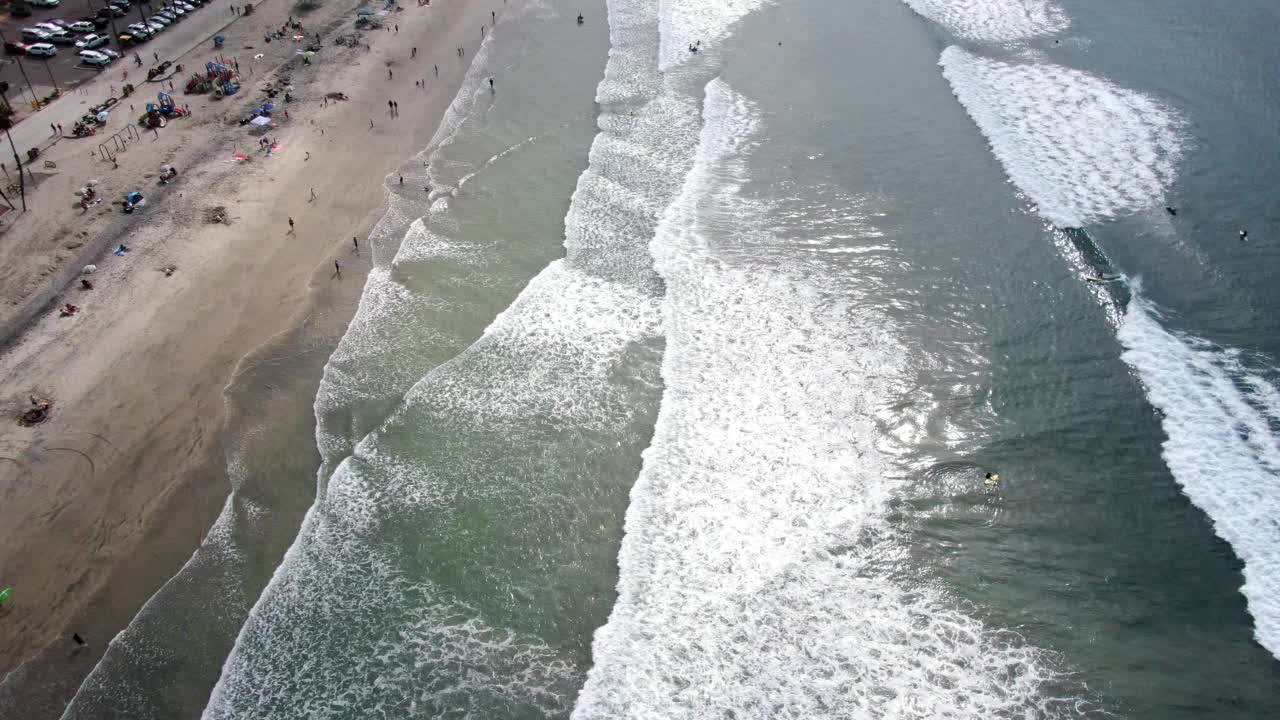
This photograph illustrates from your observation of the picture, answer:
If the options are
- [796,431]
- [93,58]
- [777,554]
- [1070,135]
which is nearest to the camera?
[777,554]

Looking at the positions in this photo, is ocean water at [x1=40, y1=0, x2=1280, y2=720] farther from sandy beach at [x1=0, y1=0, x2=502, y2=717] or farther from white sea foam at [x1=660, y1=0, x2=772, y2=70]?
white sea foam at [x1=660, y1=0, x2=772, y2=70]

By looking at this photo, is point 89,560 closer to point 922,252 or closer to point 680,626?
point 680,626

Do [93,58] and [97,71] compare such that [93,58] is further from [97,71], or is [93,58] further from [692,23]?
[692,23]

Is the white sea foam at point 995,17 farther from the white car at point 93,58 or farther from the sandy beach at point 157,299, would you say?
the white car at point 93,58

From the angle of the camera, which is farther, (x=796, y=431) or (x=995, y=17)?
(x=995, y=17)

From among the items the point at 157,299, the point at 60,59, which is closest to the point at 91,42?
the point at 60,59

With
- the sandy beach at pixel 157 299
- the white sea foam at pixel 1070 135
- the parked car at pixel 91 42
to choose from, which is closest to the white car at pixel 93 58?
the parked car at pixel 91 42

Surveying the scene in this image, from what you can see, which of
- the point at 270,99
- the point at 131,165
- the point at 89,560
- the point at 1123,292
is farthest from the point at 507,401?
the point at 270,99
